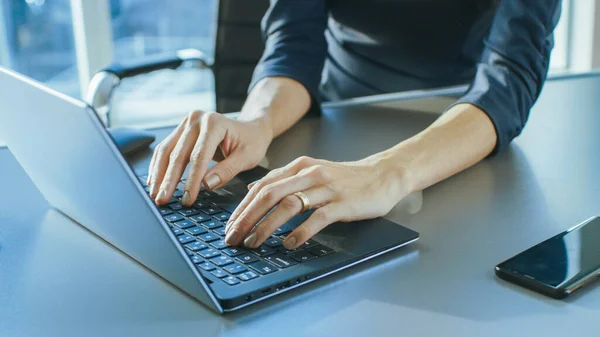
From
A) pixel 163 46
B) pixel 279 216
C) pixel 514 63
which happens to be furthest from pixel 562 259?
pixel 163 46

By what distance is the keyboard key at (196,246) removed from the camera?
0.72m

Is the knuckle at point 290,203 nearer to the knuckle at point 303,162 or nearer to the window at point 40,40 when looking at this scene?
the knuckle at point 303,162

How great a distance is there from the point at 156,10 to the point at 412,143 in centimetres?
217

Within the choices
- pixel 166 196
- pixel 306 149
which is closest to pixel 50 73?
pixel 306 149

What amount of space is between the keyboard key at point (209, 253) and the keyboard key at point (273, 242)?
5 centimetres

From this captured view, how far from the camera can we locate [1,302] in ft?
2.15

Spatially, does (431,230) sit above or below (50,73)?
above

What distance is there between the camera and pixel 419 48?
1538mm

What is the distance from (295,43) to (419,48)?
0.34 metres

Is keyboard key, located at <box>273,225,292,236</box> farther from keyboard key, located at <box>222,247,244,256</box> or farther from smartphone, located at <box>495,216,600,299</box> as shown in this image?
smartphone, located at <box>495,216,600,299</box>

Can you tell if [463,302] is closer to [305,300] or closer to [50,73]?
[305,300]

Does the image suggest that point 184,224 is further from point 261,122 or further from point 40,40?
point 40,40

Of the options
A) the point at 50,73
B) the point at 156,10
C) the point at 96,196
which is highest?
the point at 96,196

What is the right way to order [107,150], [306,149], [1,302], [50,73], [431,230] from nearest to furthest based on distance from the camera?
1. [107,150]
2. [1,302]
3. [431,230]
4. [306,149]
5. [50,73]
